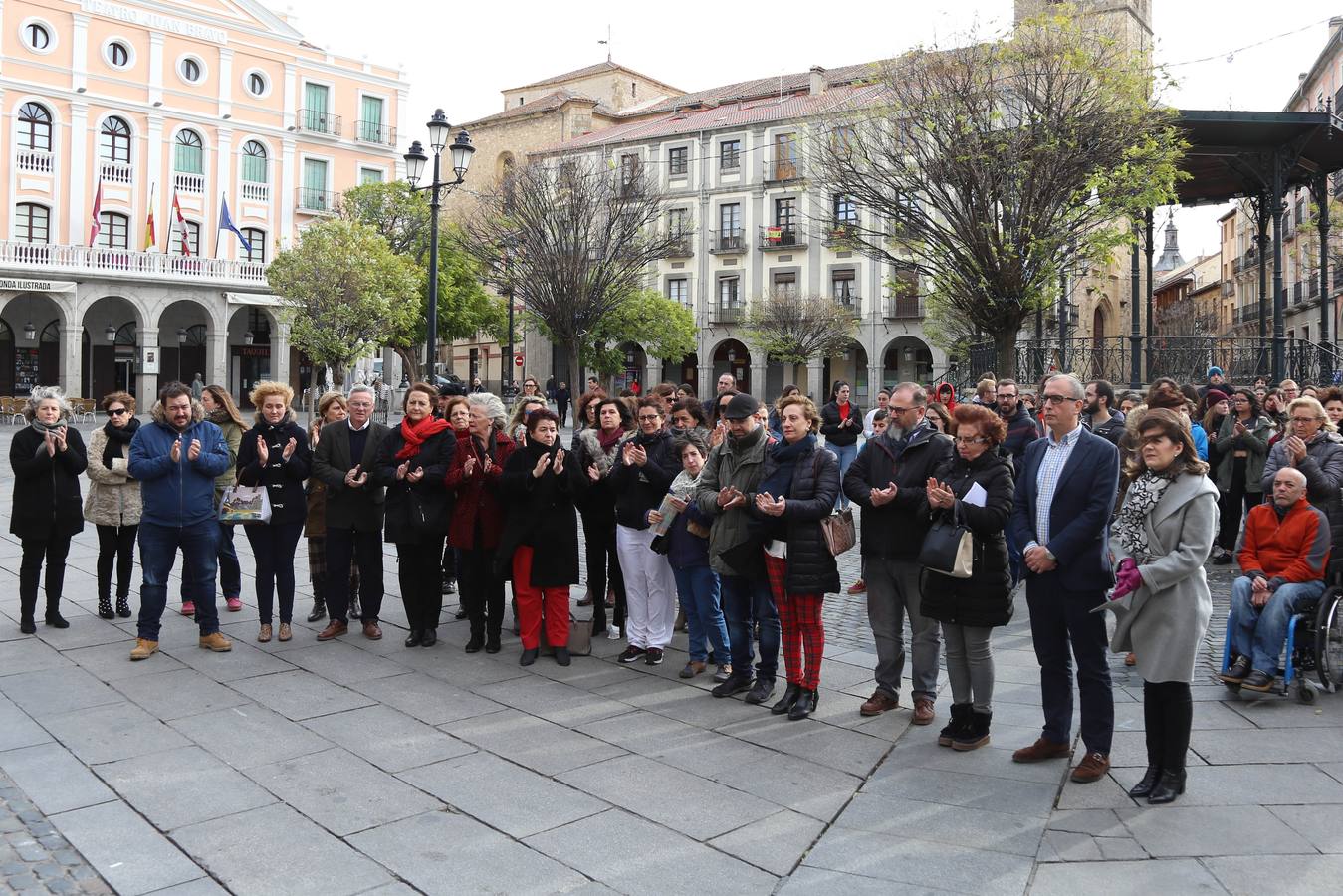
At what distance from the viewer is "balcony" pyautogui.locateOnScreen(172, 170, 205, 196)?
42438 millimetres

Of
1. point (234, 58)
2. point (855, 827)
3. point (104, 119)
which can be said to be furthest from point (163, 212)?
point (855, 827)

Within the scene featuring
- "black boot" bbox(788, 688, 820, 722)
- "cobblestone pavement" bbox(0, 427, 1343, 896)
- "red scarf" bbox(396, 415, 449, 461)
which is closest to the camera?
"cobblestone pavement" bbox(0, 427, 1343, 896)

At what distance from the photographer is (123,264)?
40031 millimetres

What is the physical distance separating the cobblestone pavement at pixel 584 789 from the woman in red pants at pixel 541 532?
1.08 feet

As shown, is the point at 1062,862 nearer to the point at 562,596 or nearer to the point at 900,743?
the point at 900,743

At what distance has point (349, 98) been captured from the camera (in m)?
47.7

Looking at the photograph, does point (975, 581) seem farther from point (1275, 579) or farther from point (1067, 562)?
point (1275, 579)

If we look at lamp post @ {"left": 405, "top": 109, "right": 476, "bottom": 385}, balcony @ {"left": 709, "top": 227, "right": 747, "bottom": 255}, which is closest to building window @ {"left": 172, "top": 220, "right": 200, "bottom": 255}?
balcony @ {"left": 709, "top": 227, "right": 747, "bottom": 255}

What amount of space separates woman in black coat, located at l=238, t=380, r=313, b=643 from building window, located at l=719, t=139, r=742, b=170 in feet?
149

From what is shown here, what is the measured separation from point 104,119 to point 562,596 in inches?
1620

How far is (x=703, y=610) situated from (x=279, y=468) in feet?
10.6

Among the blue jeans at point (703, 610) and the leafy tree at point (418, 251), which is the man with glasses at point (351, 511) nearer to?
the blue jeans at point (703, 610)

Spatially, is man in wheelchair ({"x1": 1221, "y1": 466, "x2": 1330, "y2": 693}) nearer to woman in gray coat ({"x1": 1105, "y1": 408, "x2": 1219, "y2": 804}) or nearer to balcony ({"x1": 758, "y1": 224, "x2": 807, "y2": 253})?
woman in gray coat ({"x1": 1105, "y1": 408, "x2": 1219, "y2": 804})

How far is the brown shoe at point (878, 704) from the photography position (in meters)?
6.32
